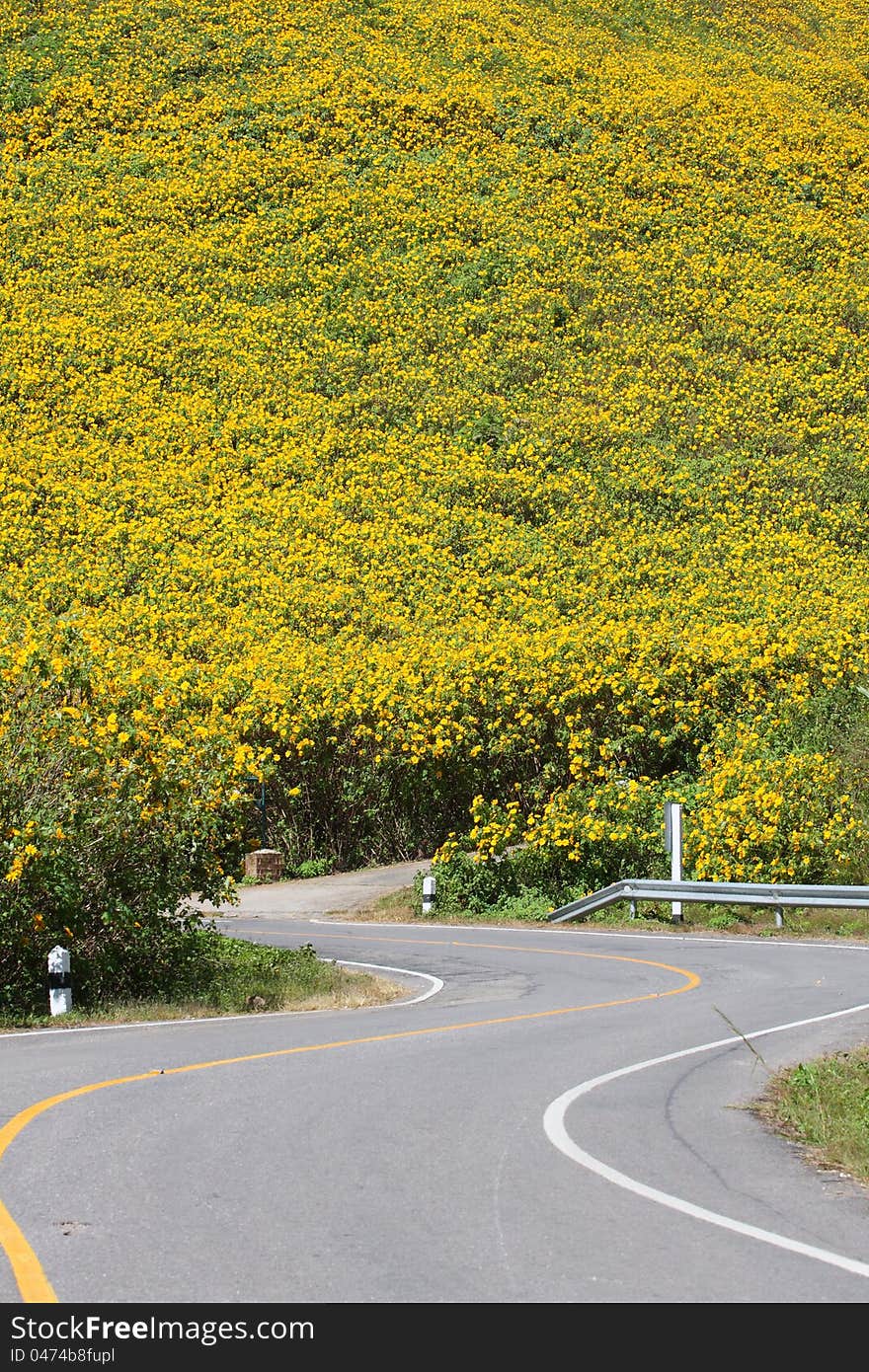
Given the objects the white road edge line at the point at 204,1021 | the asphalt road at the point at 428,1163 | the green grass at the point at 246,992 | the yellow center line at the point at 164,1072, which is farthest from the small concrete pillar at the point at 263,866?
the asphalt road at the point at 428,1163

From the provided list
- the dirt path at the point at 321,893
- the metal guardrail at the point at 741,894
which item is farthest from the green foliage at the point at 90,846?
the dirt path at the point at 321,893

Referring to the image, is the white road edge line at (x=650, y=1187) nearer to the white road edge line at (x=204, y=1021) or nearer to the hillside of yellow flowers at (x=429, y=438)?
the white road edge line at (x=204, y=1021)

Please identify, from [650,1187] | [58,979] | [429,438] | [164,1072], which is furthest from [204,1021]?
[429,438]

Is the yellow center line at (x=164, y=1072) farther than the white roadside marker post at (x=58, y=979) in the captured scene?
No

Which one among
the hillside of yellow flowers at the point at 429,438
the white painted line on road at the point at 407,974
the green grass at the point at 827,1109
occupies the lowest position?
the white painted line on road at the point at 407,974

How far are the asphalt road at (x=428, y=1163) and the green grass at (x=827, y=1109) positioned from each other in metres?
0.20

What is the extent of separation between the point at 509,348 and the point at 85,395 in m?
13.0

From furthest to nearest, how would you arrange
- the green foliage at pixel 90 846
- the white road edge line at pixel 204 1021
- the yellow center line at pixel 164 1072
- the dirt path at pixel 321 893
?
the dirt path at pixel 321 893 < the green foliage at pixel 90 846 < the white road edge line at pixel 204 1021 < the yellow center line at pixel 164 1072

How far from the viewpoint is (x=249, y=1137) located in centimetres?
849

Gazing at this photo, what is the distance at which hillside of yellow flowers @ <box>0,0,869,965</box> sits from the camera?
1045 inches

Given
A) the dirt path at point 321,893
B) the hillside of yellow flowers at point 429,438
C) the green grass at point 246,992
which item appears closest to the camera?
the green grass at point 246,992

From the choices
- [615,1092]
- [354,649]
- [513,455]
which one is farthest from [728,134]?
[615,1092]

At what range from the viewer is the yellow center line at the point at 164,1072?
5.63m

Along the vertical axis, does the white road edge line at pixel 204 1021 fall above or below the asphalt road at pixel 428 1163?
below
